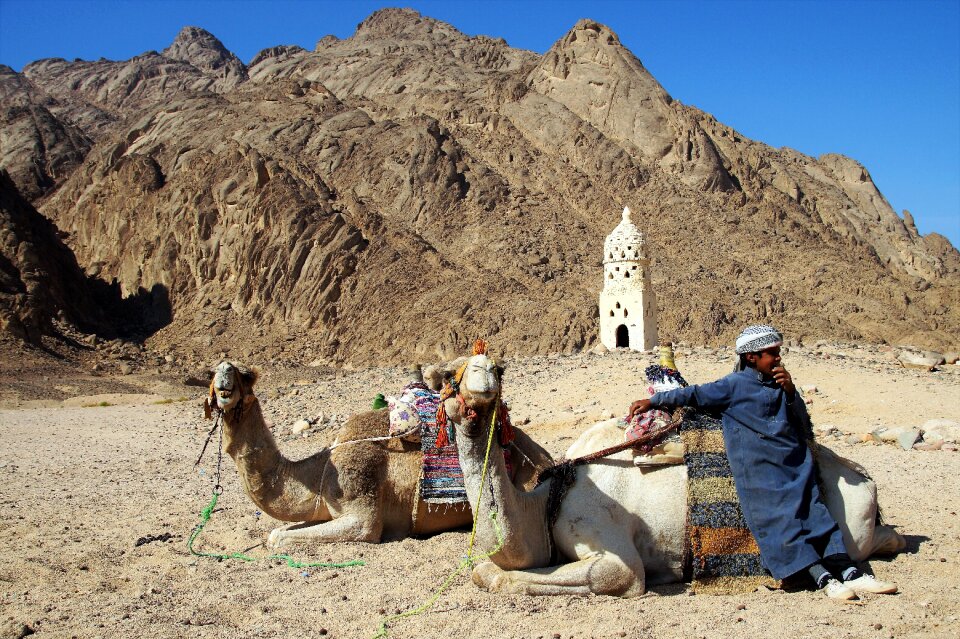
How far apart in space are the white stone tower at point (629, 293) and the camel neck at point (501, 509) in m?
22.2

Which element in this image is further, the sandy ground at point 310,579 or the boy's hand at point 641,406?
the boy's hand at point 641,406

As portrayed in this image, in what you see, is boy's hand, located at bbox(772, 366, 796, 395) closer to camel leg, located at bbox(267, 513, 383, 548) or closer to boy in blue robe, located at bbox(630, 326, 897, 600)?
boy in blue robe, located at bbox(630, 326, 897, 600)

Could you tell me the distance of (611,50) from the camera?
60.3 meters

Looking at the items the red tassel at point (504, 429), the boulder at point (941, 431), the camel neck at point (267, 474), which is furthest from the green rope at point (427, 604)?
the boulder at point (941, 431)

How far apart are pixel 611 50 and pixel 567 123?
28.2 feet

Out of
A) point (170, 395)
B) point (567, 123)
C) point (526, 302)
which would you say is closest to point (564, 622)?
point (170, 395)

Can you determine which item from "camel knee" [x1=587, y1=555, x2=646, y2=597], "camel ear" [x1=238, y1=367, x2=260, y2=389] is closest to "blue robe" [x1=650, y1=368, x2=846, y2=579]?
"camel knee" [x1=587, y1=555, x2=646, y2=597]

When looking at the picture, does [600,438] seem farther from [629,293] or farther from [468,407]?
[629,293]

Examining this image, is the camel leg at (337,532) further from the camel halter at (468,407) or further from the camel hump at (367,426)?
the camel halter at (468,407)

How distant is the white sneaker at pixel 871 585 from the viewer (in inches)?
174

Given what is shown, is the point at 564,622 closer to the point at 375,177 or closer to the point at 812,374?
the point at 812,374

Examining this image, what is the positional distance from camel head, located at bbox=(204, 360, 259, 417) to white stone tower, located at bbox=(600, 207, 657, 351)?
846 inches

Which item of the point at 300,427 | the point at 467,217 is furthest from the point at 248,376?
the point at 467,217

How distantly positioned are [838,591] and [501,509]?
1918 mm
